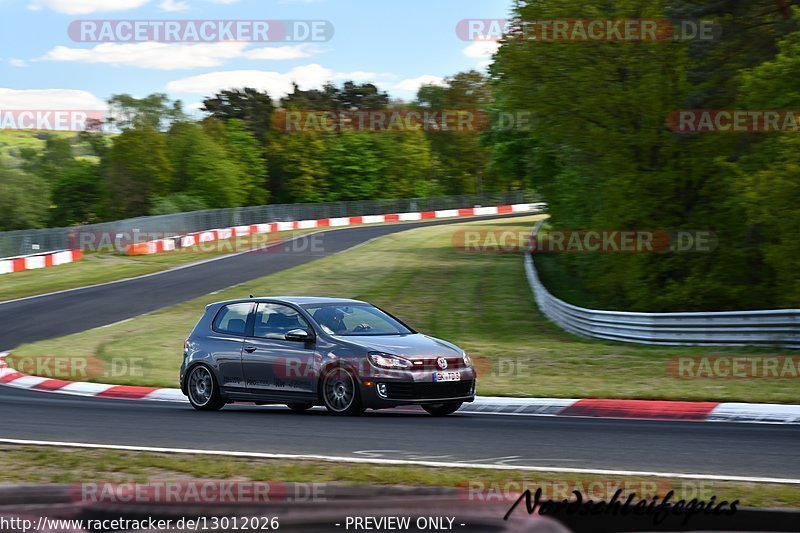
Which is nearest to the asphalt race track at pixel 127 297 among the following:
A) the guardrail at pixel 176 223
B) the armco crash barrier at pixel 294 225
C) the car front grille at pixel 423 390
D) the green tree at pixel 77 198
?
the armco crash barrier at pixel 294 225

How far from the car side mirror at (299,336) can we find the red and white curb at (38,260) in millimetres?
30812

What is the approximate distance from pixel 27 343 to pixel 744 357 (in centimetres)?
1534

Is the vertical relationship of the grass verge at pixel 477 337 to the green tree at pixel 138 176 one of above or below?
below

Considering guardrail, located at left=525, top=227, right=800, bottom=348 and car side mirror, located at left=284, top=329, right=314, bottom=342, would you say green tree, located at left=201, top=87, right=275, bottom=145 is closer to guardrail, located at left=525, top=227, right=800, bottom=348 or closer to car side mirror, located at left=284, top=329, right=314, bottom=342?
guardrail, located at left=525, top=227, right=800, bottom=348

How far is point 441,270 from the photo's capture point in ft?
130

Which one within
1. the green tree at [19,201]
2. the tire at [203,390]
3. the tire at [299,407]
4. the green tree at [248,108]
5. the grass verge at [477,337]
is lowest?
the grass verge at [477,337]

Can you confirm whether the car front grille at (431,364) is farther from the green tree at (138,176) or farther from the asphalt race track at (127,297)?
the green tree at (138,176)

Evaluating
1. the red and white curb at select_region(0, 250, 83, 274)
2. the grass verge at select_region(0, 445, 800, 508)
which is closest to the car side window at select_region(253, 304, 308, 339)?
the grass verge at select_region(0, 445, 800, 508)

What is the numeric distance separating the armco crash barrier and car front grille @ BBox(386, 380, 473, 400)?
1495 inches

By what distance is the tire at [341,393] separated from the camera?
12289 mm

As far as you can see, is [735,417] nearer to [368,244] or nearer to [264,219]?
[368,244]

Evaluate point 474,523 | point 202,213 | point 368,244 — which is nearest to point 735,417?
point 474,523

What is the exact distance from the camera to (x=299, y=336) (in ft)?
42.0

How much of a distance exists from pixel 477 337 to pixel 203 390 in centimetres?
1016
